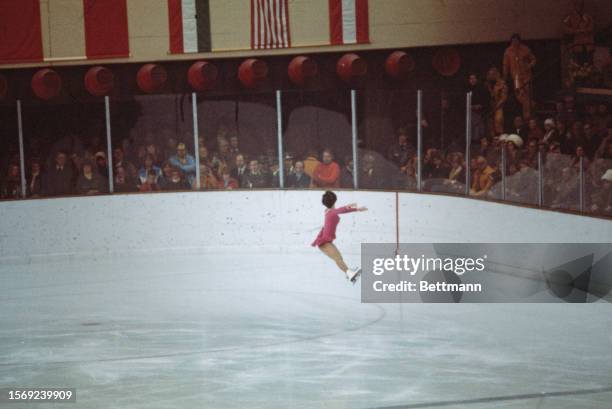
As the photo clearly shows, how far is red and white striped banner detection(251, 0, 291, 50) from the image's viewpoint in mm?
21594

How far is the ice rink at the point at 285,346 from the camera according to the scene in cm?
886

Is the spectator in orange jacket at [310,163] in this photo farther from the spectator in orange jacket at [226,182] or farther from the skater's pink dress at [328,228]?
the skater's pink dress at [328,228]

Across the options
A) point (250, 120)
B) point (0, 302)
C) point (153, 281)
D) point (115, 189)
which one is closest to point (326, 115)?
point (250, 120)

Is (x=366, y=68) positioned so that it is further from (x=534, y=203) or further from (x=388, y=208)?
(x=534, y=203)

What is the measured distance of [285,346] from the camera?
10992mm

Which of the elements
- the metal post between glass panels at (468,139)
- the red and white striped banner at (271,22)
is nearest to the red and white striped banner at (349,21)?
the red and white striped banner at (271,22)

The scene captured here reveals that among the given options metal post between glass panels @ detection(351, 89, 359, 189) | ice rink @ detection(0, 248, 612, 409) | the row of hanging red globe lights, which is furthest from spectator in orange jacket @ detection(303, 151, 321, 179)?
ice rink @ detection(0, 248, 612, 409)

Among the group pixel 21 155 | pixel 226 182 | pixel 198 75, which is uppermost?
pixel 198 75

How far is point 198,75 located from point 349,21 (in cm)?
352

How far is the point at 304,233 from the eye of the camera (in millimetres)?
18828

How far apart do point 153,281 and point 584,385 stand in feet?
27.5

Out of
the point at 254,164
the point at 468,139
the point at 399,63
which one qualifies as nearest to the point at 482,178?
the point at 468,139

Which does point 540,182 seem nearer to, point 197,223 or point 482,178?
point 482,178

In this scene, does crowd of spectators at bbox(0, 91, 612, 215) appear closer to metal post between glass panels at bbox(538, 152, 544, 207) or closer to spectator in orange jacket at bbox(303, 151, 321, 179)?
spectator in orange jacket at bbox(303, 151, 321, 179)
